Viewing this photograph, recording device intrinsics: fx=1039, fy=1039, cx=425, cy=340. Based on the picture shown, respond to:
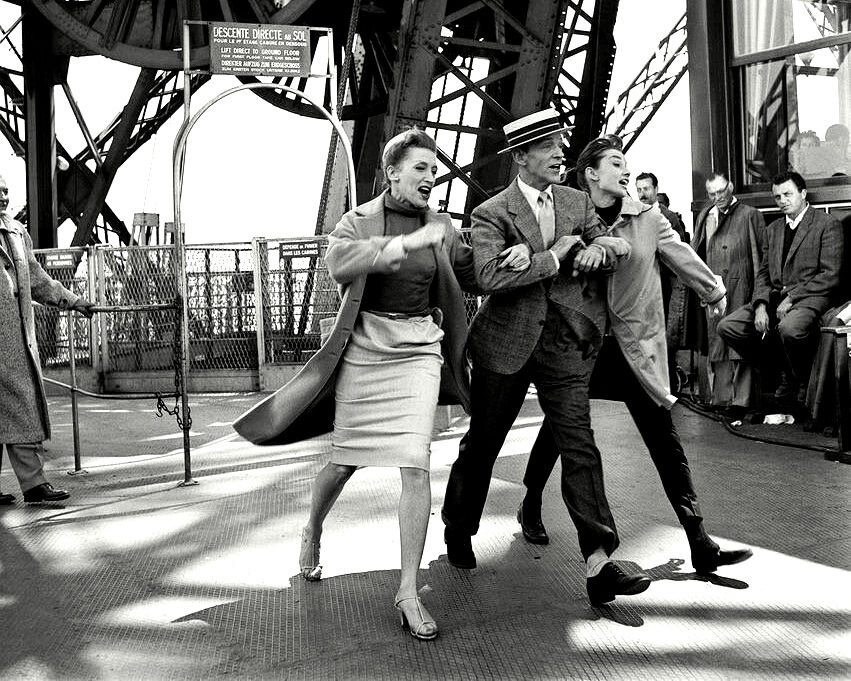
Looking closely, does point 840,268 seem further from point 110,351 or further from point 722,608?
point 110,351

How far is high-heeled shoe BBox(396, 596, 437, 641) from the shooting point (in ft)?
12.5

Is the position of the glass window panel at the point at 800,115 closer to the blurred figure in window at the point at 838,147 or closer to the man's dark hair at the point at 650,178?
the blurred figure in window at the point at 838,147

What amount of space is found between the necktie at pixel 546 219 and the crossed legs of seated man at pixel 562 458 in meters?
0.47

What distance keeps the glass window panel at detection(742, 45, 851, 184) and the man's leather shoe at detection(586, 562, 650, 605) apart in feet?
17.8

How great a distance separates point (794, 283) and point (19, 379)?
18.7 ft

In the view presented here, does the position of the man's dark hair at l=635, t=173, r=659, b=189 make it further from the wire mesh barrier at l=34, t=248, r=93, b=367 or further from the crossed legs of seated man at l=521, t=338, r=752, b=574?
the wire mesh barrier at l=34, t=248, r=93, b=367

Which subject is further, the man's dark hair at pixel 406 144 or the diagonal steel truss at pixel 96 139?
the diagonal steel truss at pixel 96 139

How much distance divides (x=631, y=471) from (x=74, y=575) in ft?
11.7

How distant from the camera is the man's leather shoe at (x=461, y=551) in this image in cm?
469

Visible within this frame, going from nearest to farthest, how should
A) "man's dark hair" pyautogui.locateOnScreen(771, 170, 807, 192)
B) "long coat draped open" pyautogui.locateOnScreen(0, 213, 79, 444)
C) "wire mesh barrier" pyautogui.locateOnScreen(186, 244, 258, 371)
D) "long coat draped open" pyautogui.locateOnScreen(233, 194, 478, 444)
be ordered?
1. "long coat draped open" pyautogui.locateOnScreen(233, 194, 478, 444)
2. "long coat draped open" pyautogui.locateOnScreen(0, 213, 79, 444)
3. "man's dark hair" pyautogui.locateOnScreen(771, 170, 807, 192)
4. "wire mesh barrier" pyautogui.locateOnScreen(186, 244, 258, 371)

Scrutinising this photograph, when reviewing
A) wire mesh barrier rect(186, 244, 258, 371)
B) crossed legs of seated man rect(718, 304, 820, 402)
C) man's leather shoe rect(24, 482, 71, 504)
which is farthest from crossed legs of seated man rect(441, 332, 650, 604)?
wire mesh barrier rect(186, 244, 258, 371)

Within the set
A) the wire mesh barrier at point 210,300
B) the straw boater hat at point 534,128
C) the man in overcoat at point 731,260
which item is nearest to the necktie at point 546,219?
the straw boater hat at point 534,128

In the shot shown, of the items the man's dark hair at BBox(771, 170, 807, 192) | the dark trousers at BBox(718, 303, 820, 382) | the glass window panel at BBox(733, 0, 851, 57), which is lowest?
the dark trousers at BBox(718, 303, 820, 382)

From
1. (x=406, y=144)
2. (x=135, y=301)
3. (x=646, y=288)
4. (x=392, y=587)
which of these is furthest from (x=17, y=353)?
(x=135, y=301)
